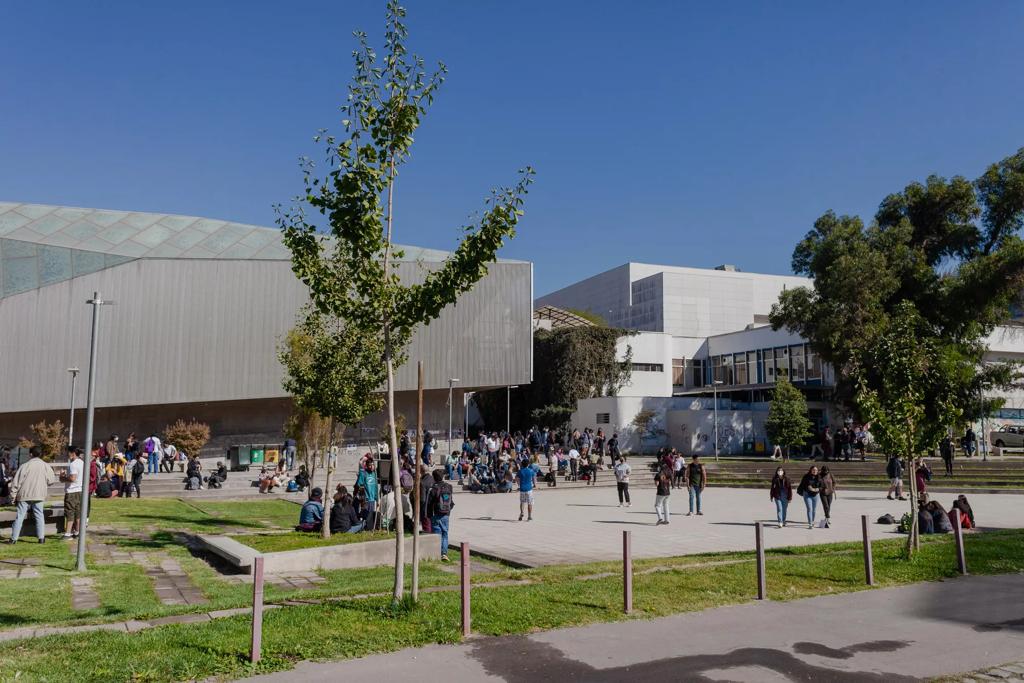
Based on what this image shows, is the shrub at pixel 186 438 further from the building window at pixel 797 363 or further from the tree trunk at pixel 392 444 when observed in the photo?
the building window at pixel 797 363

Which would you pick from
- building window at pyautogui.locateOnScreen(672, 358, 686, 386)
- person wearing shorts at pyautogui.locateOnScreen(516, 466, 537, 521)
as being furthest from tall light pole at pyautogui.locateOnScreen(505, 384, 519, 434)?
person wearing shorts at pyautogui.locateOnScreen(516, 466, 537, 521)

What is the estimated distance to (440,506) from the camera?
43.2 ft

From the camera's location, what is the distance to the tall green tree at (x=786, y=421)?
135ft

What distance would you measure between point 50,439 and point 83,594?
29.8 metres

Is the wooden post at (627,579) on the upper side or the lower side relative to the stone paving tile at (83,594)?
upper

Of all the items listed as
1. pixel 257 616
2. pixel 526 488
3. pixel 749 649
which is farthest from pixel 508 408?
pixel 257 616

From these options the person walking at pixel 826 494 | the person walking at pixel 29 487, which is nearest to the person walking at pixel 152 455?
the person walking at pixel 29 487

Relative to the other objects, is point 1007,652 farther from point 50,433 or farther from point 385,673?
point 50,433

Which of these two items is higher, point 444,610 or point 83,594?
point 444,610

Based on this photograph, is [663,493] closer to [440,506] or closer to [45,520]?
[440,506]

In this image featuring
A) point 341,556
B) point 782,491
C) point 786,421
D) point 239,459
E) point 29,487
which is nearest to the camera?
point 341,556

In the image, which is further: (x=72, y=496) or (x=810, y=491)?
(x=810, y=491)

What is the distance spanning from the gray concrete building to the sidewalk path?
29.9 metres

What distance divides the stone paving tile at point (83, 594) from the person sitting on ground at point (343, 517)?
4.98m
